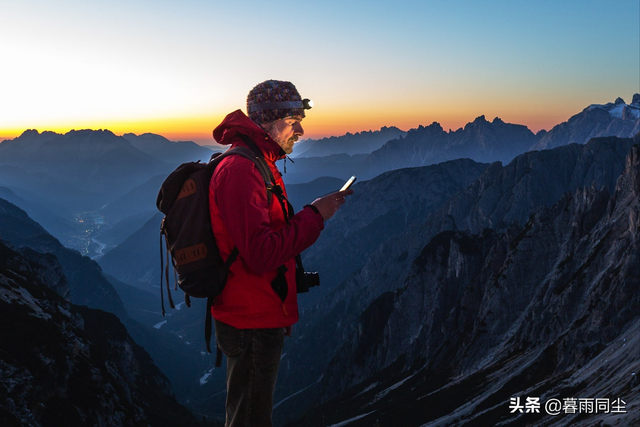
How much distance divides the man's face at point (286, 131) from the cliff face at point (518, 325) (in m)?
39.9

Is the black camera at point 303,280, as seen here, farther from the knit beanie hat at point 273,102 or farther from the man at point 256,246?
the knit beanie hat at point 273,102

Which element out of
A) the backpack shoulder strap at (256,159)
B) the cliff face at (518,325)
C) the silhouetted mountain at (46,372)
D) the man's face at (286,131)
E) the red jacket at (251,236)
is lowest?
the cliff face at (518,325)

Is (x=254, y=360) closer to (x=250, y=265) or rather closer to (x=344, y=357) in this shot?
(x=250, y=265)

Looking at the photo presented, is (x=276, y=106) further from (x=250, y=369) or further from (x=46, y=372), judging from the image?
(x=46, y=372)

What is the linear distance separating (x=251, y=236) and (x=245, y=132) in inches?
71.3

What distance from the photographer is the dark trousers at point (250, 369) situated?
6.32 meters

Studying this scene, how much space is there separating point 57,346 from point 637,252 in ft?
261

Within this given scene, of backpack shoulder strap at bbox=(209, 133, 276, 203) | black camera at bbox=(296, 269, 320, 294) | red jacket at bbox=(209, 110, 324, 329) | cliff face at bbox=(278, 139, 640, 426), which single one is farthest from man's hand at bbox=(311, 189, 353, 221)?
cliff face at bbox=(278, 139, 640, 426)

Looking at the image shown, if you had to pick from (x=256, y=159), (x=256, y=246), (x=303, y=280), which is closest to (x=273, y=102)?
(x=256, y=159)

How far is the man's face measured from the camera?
7066 mm

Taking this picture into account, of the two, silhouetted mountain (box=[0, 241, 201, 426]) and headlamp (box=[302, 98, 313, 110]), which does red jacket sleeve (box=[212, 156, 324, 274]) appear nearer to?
headlamp (box=[302, 98, 313, 110])

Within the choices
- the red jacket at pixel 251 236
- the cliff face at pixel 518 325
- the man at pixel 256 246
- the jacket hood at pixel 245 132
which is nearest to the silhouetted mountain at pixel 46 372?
the man at pixel 256 246

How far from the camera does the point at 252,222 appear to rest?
5734 mm

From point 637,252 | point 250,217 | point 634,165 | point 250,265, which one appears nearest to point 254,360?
point 250,265
